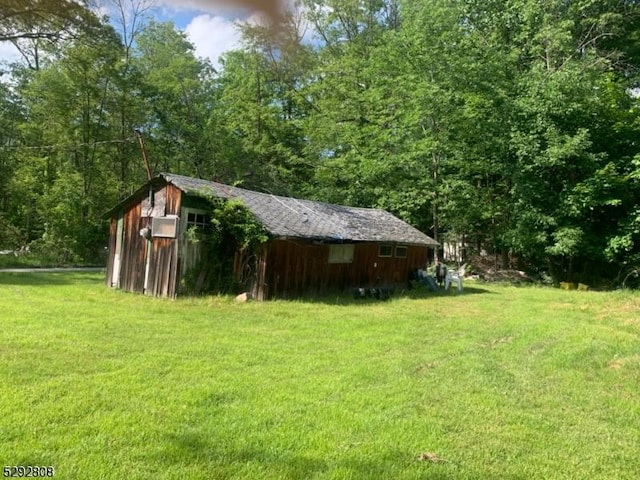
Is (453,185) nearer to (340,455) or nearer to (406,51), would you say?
(406,51)

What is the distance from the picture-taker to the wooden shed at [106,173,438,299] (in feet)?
42.9

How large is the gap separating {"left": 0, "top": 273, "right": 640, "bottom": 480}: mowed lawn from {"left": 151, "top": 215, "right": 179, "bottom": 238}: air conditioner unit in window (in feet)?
11.1

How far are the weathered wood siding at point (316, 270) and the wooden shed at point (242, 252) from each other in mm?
28

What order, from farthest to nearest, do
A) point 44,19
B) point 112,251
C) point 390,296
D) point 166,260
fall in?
1. point 44,19
2. point 390,296
3. point 112,251
4. point 166,260

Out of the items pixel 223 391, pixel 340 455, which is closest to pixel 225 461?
pixel 340 455

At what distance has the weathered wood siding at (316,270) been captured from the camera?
13106mm

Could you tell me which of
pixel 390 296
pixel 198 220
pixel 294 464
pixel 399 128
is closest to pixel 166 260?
pixel 198 220

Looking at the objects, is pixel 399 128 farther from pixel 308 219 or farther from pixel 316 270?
pixel 316 270

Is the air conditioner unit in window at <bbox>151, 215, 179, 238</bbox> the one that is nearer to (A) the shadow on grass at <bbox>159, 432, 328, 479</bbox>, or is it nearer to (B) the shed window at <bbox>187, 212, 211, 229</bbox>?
(B) the shed window at <bbox>187, 212, 211, 229</bbox>

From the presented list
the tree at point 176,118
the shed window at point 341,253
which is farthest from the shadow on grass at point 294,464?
the tree at point 176,118

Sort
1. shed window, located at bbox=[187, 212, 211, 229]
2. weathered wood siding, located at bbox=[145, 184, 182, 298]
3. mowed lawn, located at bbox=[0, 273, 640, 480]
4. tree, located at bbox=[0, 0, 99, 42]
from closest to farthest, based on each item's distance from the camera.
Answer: mowed lawn, located at bbox=[0, 273, 640, 480], weathered wood siding, located at bbox=[145, 184, 182, 298], shed window, located at bbox=[187, 212, 211, 229], tree, located at bbox=[0, 0, 99, 42]

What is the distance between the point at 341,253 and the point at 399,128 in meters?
13.1

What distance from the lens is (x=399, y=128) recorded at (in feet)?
85.8

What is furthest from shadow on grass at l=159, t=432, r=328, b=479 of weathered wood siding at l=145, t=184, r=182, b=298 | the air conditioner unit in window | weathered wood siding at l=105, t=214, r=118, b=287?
weathered wood siding at l=105, t=214, r=118, b=287
